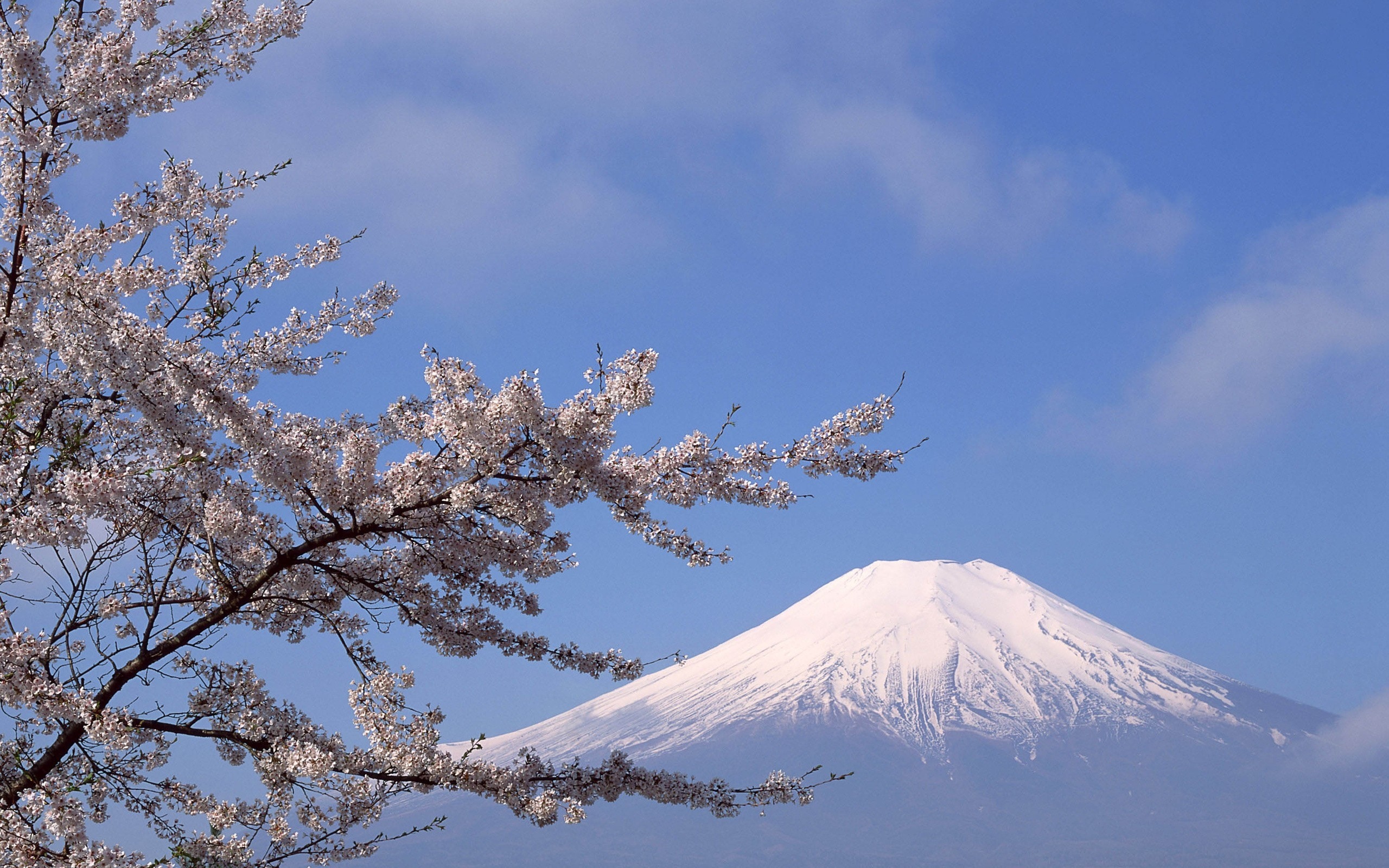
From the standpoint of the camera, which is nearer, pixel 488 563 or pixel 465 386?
pixel 465 386

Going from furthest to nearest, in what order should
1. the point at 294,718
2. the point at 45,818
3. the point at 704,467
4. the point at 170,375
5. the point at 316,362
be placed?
1. the point at 316,362
2. the point at 294,718
3. the point at 704,467
4. the point at 45,818
5. the point at 170,375

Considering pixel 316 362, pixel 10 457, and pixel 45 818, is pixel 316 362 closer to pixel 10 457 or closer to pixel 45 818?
pixel 10 457

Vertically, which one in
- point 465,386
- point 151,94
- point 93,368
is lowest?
point 465,386

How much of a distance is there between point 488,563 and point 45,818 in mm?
2312

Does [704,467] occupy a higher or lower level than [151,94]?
lower

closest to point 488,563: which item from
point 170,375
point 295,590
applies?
point 295,590

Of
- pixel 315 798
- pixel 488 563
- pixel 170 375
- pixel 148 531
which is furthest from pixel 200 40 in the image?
pixel 315 798

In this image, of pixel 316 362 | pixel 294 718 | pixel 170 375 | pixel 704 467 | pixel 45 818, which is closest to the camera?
pixel 170 375

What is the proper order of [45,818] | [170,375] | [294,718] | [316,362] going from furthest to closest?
[316,362] → [294,718] → [45,818] → [170,375]

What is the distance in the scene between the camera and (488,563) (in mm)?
5426

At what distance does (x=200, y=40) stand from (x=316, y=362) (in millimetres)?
1815

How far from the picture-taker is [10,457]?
16.1 feet

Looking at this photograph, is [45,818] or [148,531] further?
[148,531]

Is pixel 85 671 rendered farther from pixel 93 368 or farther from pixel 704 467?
pixel 704 467
